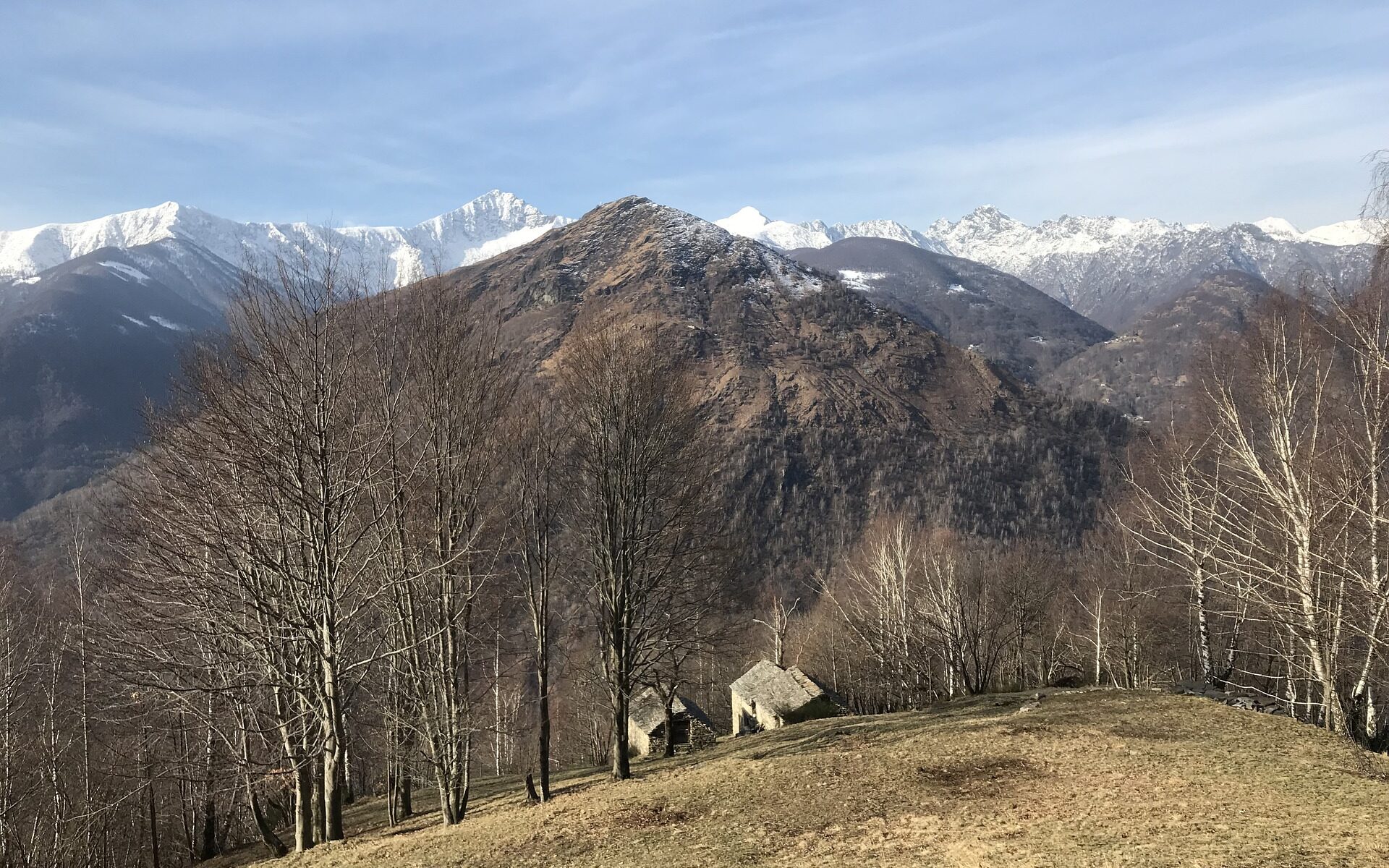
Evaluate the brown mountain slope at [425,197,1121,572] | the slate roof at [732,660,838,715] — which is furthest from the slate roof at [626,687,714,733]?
the brown mountain slope at [425,197,1121,572]

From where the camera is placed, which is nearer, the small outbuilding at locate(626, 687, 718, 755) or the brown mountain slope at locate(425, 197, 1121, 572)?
the small outbuilding at locate(626, 687, 718, 755)

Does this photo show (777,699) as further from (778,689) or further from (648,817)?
(648,817)

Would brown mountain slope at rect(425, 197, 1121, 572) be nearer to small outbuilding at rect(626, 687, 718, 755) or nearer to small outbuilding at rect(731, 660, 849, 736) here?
small outbuilding at rect(731, 660, 849, 736)

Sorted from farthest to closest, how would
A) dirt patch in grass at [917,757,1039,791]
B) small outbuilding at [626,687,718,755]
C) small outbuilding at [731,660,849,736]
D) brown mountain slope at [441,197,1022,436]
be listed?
brown mountain slope at [441,197,1022,436]
small outbuilding at [626,687,718,755]
small outbuilding at [731,660,849,736]
dirt patch in grass at [917,757,1039,791]

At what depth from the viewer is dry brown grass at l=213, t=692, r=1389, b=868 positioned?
30.6ft

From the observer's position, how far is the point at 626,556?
18.2m

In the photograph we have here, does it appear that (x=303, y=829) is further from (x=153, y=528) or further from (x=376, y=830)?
(x=153, y=528)

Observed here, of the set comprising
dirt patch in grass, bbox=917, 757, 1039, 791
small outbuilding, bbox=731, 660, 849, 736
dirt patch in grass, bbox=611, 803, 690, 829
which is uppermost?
dirt patch in grass, bbox=917, 757, 1039, 791

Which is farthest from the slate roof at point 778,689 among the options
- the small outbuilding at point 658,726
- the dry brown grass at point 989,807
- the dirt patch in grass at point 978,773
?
the dirt patch in grass at point 978,773

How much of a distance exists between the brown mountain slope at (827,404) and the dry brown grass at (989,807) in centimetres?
7973

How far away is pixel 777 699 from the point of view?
30.5m

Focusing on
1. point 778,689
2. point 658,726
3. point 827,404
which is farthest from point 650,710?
point 827,404

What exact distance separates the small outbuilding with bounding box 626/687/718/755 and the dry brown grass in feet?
44.3

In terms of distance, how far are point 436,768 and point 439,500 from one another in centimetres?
524
